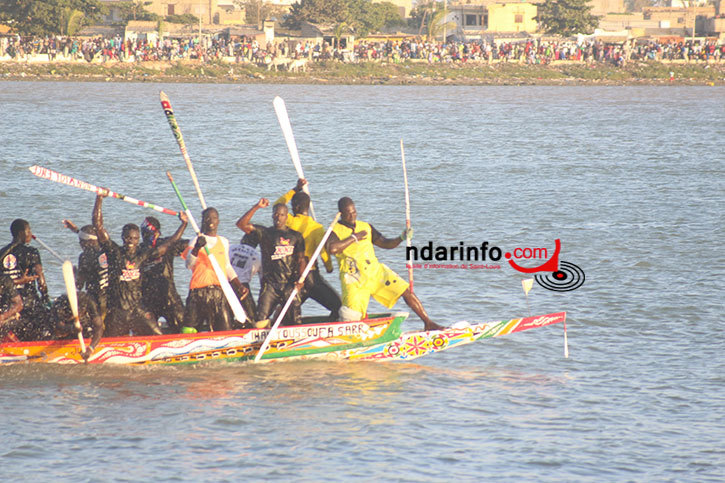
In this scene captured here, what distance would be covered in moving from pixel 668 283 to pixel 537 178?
16.7 meters

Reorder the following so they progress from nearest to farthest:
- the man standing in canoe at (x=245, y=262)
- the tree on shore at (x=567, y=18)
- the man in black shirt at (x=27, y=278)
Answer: the man in black shirt at (x=27, y=278)
the man standing in canoe at (x=245, y=262)
the tree on shore at (x=567, y=18)

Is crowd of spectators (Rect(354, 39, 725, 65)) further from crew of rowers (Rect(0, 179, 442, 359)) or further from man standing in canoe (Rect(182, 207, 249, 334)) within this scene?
man standing in canoe (Rect(182, 207, 249, 334))

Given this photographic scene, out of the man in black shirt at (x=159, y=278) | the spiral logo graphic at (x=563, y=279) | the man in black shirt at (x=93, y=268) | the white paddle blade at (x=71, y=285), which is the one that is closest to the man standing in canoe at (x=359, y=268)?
the man in black shirt at (x=159, y=278)

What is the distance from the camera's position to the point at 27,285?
11.4m

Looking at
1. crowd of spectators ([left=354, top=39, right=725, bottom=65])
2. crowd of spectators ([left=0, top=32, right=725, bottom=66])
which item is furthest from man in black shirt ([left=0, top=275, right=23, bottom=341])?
crowd of spectators ([left=354, top=39, right=725, bottom=65])

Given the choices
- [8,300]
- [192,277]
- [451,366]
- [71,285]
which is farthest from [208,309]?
[451,366]

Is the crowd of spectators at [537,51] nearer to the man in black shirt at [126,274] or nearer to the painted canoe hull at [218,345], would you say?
the painted canoe hull at [218,345]

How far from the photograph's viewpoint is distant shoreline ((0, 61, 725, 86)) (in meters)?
71.5

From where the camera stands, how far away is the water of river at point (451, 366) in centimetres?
1016

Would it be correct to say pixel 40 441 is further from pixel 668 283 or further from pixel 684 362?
pixel 668 283

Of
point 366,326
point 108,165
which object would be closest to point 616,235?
point 366,326

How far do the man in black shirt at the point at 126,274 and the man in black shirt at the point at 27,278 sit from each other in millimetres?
750

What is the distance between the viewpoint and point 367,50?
262ft

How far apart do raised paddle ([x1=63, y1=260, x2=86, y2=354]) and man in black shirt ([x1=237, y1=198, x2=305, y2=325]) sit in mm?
2072
